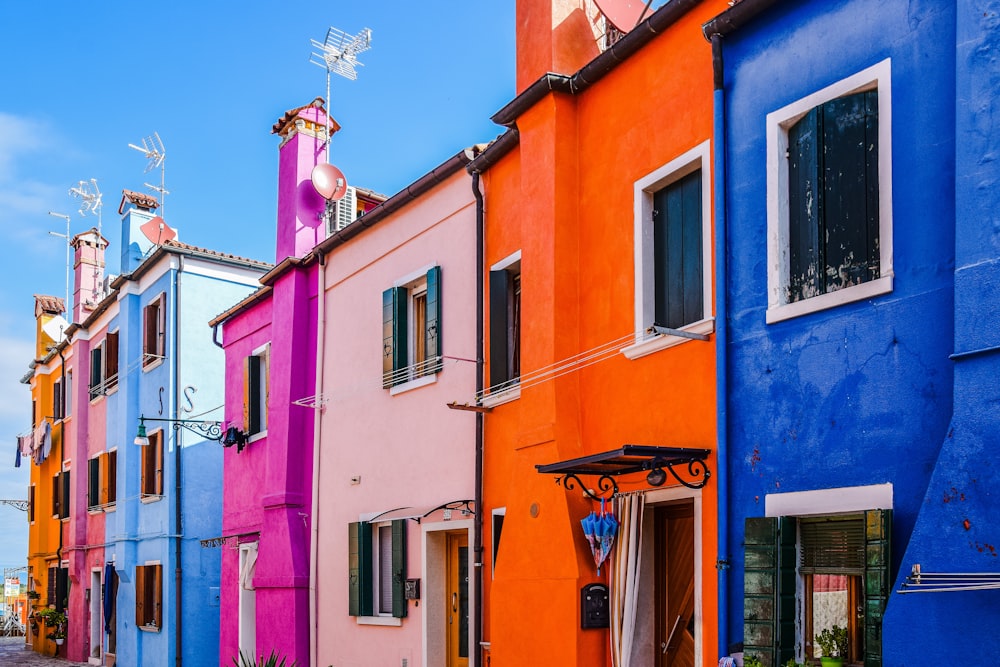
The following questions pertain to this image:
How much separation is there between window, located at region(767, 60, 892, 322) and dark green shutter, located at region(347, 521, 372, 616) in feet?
25.0

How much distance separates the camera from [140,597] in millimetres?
23578

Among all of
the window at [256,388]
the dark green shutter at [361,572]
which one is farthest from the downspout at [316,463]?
the window at [256,388]

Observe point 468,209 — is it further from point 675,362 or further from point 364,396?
point 675,362

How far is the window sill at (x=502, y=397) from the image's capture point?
1142 centimetres

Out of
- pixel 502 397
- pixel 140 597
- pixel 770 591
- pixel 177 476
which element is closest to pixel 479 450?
pixel 502 397

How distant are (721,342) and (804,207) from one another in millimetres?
1169

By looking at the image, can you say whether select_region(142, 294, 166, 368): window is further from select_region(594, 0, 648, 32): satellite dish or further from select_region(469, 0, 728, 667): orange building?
select_region(594, 0, 648, 32): satellite dish

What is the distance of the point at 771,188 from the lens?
8070 mm

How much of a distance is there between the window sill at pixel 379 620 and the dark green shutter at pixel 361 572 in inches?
2.5

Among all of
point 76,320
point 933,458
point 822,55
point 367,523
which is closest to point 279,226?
point 367,523

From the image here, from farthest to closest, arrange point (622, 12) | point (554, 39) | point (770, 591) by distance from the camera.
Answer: point (622, 12)
point (554, 39)
point (770, 591)

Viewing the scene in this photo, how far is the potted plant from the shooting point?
281 inches

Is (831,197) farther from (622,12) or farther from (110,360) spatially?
(110,360)

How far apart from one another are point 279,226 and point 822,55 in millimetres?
11969
